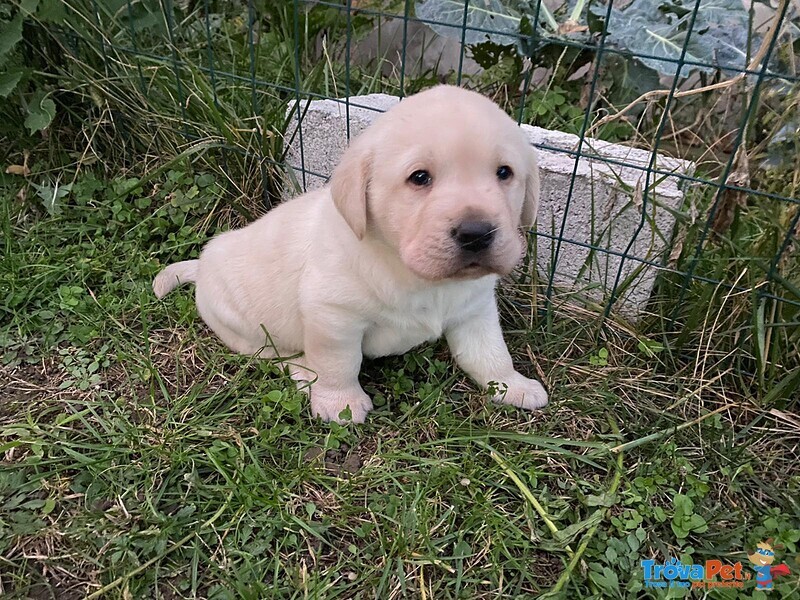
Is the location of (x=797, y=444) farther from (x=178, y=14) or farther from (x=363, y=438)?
(x=178, y=14)

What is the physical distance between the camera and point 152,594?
200 centimetres

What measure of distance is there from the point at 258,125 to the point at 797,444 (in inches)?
113

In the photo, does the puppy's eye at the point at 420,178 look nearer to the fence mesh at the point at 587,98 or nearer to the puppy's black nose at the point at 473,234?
the puppy's black nose at the point at 473,234

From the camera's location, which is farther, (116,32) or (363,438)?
(116,32)

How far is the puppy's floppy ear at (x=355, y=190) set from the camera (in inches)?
83.7

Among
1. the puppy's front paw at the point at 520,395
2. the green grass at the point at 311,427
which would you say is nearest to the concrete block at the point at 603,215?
the green grass at the point at 311,427

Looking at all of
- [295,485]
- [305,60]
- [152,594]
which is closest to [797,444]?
[295,485]

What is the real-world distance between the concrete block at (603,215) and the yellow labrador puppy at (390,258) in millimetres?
592

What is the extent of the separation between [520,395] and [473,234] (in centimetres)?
99

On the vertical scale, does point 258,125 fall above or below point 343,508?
above

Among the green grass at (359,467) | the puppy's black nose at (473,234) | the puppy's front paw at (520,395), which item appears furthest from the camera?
the puppy's front paw at (520,395)

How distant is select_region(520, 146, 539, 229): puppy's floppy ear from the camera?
230cm

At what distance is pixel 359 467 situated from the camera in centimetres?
246

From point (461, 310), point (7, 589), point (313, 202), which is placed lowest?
point (7, 589)
